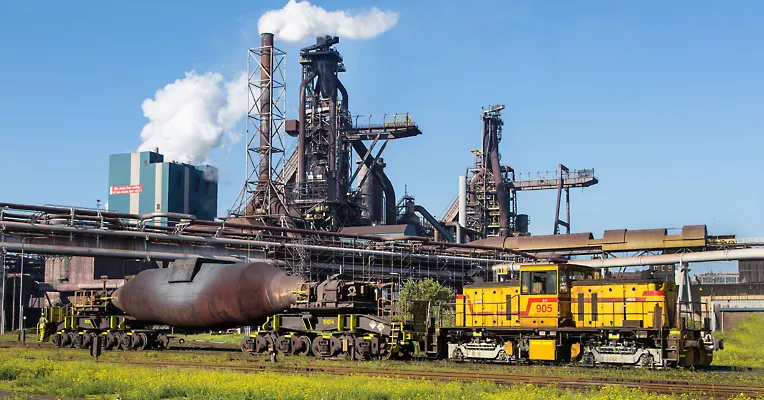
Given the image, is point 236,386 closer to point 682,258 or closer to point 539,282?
point 539,282

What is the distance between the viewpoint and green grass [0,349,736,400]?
15.3 meters

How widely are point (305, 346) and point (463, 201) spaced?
222 feet

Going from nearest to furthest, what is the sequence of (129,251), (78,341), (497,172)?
(78,341) → (129,251) → (497,172)

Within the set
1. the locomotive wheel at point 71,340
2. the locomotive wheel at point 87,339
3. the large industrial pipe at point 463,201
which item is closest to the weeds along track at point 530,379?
the locomotive wheel at point 87,339

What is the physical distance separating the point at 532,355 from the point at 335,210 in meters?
58.9

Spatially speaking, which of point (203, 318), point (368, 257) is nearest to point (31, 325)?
point (368, 257)

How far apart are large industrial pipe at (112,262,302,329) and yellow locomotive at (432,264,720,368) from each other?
21.0ft

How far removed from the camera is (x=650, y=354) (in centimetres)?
2222

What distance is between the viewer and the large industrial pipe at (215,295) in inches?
1112

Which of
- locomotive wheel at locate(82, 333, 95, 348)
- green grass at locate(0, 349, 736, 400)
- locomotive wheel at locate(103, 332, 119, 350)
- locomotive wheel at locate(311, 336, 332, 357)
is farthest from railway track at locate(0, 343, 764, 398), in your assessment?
locomotive wheel at locate(82, 333, 95, 348)

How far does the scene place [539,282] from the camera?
24.2 meters

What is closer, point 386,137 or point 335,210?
point 335,210

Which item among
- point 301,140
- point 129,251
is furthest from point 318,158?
point 129,251

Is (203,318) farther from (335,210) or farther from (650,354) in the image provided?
(335,210)
